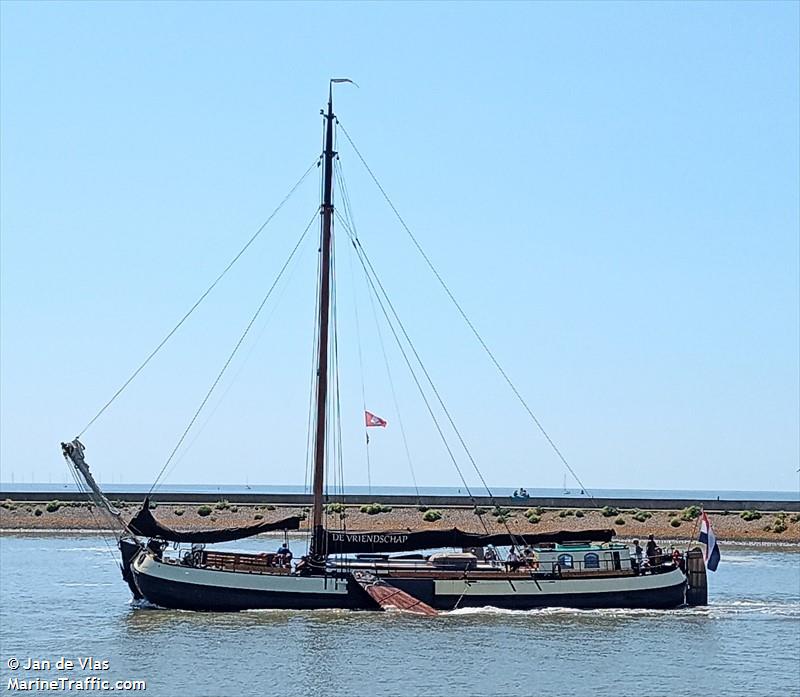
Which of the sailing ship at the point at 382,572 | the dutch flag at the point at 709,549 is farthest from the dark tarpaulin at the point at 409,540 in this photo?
the dutch flag at the point at 709,549

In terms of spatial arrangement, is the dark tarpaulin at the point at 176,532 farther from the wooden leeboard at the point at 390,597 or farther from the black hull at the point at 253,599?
the wooden leeboard at the point at 390,597

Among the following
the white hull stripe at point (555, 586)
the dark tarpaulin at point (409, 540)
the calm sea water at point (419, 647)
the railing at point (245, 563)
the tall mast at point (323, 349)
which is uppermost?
the tall mast at point (323, 349)

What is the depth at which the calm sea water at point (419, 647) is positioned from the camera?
29.6 m

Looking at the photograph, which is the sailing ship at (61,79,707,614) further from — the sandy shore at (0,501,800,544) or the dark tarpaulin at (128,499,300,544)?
the sandy shore at (0,501,800,544)

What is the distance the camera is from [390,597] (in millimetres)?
41094

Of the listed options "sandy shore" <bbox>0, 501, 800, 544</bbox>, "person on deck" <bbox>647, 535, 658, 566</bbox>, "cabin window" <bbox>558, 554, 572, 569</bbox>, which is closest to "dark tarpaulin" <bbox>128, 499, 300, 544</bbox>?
"cabin window" <bbox>558, 554, 572, 569</bbox>

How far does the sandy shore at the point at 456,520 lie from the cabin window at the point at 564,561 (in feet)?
116

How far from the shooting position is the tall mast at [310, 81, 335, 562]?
1702 inches

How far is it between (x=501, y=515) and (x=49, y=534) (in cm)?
3151

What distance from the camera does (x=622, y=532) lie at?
263 ft

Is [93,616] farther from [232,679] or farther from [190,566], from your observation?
[232,679]

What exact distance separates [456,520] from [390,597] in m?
45.8

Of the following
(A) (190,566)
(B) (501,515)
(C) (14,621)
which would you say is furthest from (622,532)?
(C) (14,621)

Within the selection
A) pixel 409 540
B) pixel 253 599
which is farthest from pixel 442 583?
pixel 253 599
